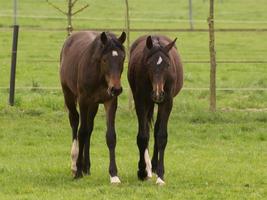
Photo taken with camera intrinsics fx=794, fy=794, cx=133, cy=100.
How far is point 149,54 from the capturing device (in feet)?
34.3

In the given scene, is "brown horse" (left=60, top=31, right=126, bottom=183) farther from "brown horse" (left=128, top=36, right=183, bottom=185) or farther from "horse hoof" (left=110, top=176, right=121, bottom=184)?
"brown horse" (left=128, top=36, right=183, bottom=185)

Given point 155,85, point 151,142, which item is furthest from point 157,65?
point 151,142

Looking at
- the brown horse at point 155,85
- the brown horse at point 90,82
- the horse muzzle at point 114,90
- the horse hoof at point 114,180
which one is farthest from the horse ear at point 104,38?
the horse hoof at point 114,180

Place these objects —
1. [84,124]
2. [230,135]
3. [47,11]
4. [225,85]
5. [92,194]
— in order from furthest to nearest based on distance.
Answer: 1. [47,11]
2. [225,85]
3. [230,135]
4. [84,124]
5. [92,194]

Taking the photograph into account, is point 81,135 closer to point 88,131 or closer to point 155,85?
point 88,131

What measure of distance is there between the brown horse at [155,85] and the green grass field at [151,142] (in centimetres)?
36

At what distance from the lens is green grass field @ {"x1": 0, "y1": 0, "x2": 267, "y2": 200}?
1009 centimetres

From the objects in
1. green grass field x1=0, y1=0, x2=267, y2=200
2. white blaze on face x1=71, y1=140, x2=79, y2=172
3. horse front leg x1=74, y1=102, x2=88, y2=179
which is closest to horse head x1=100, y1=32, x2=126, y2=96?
horse front leg x1=74, y1=102, x2=88, y2=179

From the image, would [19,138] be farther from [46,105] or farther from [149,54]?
[149,54]

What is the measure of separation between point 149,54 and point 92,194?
6.78ft

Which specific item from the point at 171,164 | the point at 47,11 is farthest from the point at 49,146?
the point at 47,11

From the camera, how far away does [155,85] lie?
33.3 feet

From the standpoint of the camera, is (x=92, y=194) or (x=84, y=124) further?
(x=84, y=124)

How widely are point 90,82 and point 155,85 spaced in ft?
3.22
